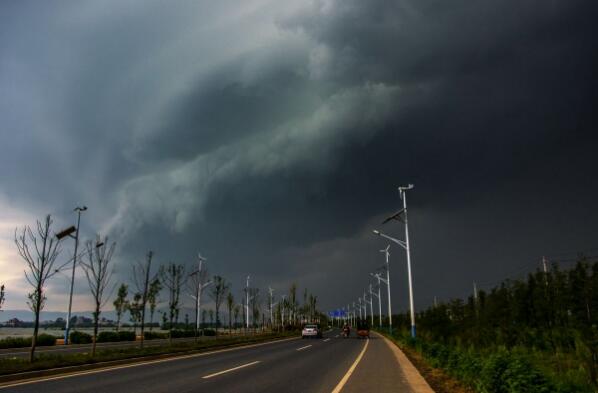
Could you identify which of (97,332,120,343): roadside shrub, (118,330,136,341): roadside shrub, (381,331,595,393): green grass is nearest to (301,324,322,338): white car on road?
(118,330,136,341): roadside shrub

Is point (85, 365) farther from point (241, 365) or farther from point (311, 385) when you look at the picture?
point (311, 385)

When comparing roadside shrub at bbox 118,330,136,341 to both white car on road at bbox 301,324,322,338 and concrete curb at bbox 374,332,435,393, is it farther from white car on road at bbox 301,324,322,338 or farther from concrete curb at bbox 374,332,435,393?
concrete curb at bbox 374,332,435,393

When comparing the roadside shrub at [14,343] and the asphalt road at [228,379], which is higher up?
the asphalt road at [228,379]

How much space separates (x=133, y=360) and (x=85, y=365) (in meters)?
3.10

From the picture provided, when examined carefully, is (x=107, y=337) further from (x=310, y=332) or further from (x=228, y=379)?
(x=228, y=379)

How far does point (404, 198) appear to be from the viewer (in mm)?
30234

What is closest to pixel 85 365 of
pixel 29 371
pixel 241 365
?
pixel 29 371

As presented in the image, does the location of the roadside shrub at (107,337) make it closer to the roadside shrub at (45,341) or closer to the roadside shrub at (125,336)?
the roadside shrub at (125,336)

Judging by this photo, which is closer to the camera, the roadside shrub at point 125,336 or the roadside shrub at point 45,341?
the roadside shrub at point 45,341

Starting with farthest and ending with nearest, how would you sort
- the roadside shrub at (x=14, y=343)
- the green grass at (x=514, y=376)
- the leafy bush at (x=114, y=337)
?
the leafy bush at (x=114, y=337)
the roadside shrub at (x=14, y=343)
the green grass at (x=514, y=376)

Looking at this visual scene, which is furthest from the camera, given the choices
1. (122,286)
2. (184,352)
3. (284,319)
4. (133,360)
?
(284,319)

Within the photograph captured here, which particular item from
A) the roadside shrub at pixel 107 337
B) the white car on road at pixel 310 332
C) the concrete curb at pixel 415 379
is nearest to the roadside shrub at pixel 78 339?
the roadside shrub at pixel 107 337

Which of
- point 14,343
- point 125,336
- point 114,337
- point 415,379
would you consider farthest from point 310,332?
point 415,379

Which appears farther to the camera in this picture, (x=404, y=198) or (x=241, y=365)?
(x=404, y=198)
